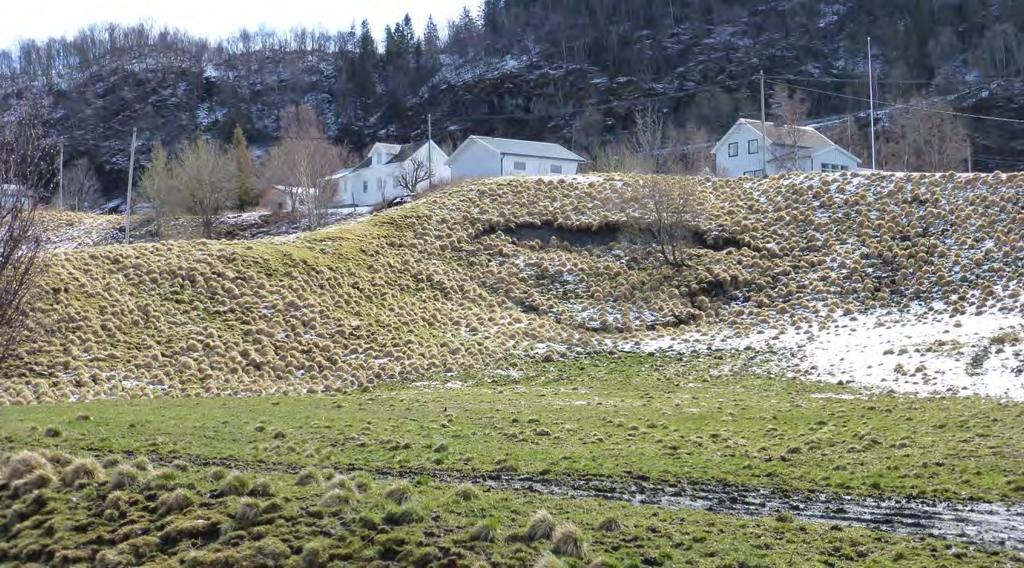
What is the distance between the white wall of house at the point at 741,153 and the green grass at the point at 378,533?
6435 centimetres

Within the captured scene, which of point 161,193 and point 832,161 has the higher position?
point 832,161

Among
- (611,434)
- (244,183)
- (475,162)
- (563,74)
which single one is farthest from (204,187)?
(563,74)

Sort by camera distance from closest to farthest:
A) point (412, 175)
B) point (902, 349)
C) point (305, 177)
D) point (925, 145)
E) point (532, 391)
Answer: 1. point (532, 391)
2. point (902, 349)
3. point (305, 177)
4. point (925, 145)
5. point (412, 175)

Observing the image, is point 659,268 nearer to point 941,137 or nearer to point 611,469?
Result: point 611,469

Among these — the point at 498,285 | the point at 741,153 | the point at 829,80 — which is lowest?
the point at 498,285

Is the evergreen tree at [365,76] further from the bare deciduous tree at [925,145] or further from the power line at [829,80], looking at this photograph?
the bare deciduous tree at [925,145]

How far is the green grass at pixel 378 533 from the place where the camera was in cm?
1101

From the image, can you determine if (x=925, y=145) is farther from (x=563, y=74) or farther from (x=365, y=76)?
(x=365, y=76)

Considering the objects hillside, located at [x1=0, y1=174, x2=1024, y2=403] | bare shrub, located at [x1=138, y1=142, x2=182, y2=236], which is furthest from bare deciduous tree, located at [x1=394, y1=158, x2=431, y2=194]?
hillside, located at [x1=0, y1=174, x2=1024, y2=403]

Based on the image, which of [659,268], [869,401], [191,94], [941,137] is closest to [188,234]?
[659,268]

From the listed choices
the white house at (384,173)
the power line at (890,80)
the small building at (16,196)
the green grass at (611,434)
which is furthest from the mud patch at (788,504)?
the power line at (890,80)

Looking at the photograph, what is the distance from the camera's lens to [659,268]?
4350cm

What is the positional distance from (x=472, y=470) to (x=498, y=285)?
26.3m

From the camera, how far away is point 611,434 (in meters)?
20.2
